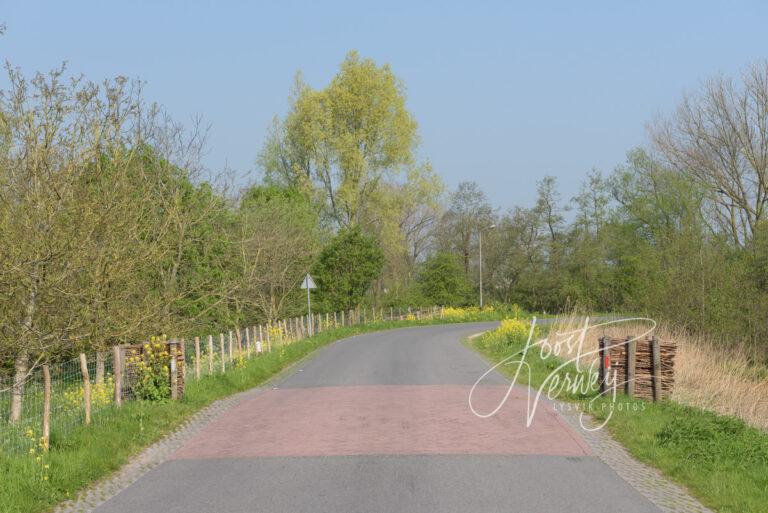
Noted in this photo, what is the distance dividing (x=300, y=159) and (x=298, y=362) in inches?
1192

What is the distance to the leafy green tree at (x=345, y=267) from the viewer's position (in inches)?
1821

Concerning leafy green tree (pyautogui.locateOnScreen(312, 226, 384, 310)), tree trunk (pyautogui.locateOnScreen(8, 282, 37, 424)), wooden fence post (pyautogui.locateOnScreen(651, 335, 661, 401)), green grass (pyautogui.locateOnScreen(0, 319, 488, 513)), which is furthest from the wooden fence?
leafy green tree (pyautogui.locateOnScreen(312, 226, 384, 310))

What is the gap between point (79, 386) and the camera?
18.3m

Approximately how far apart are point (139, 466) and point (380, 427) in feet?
13.2

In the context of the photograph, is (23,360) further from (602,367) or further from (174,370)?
(602,367)

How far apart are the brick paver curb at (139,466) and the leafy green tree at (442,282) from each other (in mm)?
47587

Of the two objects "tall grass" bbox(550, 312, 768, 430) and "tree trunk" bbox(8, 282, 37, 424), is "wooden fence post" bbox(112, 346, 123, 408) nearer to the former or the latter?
"tree trunk" bbox(8, 282, 37, 424)

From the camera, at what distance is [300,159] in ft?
179

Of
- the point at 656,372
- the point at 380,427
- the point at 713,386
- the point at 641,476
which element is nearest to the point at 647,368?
the point at 656,372

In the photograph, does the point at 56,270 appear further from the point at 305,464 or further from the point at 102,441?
the point at 305,464

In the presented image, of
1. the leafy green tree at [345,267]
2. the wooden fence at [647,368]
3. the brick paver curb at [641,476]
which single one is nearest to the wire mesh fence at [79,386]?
the brick paver curb at [641,476]

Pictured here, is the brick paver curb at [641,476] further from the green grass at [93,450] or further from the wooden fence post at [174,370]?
the wooden fence post at [174,370]

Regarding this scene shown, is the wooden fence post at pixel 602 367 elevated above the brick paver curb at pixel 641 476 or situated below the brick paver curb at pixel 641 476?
above

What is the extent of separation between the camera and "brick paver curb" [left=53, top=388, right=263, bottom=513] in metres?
8.27
